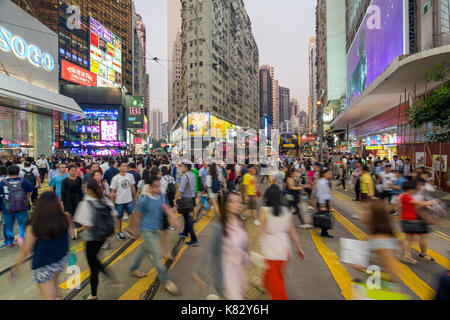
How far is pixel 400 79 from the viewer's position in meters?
14.5

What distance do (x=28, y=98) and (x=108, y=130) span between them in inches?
1307

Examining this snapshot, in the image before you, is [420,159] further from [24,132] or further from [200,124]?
[200,124]

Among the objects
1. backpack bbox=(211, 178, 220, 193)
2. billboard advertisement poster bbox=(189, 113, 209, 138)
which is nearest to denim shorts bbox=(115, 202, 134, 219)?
backpack bbox=(211, 178, 220, 193)

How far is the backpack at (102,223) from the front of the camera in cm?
338

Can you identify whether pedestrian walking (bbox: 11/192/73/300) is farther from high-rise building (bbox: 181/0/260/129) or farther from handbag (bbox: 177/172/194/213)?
high-rise building (bbox: 181/0/260/129)

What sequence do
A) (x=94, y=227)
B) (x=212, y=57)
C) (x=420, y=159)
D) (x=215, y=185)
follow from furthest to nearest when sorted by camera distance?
(x=212, y=57) < (x=420, y=159) < (x=215, y=185) < (x=94, y=227)

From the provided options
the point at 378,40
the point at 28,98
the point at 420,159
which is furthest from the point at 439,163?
the point at 28,98

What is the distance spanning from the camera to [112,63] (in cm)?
8481

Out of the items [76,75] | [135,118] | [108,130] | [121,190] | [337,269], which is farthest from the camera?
[76,75]

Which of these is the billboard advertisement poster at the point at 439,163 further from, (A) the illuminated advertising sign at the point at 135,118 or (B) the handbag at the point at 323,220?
(A) the illuminated advertising sign at the point at 135,118
